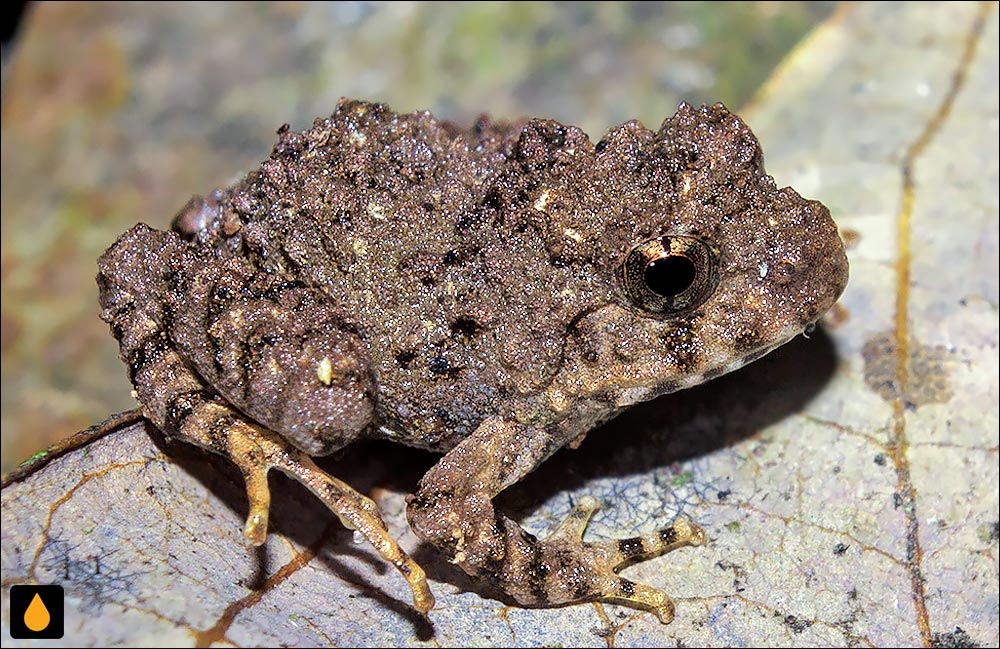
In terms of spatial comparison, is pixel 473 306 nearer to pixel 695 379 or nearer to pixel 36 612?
pixel 695 379

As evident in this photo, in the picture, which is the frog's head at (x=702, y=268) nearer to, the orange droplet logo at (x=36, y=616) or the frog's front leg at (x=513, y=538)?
the frog's front leg at (x=513, y=538)

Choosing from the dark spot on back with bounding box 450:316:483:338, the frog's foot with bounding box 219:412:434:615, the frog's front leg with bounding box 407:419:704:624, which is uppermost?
the dark spot on back with bounding box 450:316:483:338

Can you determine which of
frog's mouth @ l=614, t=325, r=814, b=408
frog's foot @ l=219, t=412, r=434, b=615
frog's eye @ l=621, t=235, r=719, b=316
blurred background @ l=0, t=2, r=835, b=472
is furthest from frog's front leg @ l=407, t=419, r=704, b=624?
blurred background @ l=0, t=2, r=835, b=472

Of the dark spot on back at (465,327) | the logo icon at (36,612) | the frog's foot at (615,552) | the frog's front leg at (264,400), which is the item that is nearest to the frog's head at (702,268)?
the dark spot on back at (465,327)

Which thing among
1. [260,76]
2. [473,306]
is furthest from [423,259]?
[260,76]

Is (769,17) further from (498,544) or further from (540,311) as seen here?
(498,544)

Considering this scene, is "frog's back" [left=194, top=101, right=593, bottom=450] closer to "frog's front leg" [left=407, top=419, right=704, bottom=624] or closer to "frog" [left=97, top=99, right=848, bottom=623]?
"frog" [left=97, top=99, right=848, bottom=623]

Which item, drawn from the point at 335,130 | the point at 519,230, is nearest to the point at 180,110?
the point at 335,130
